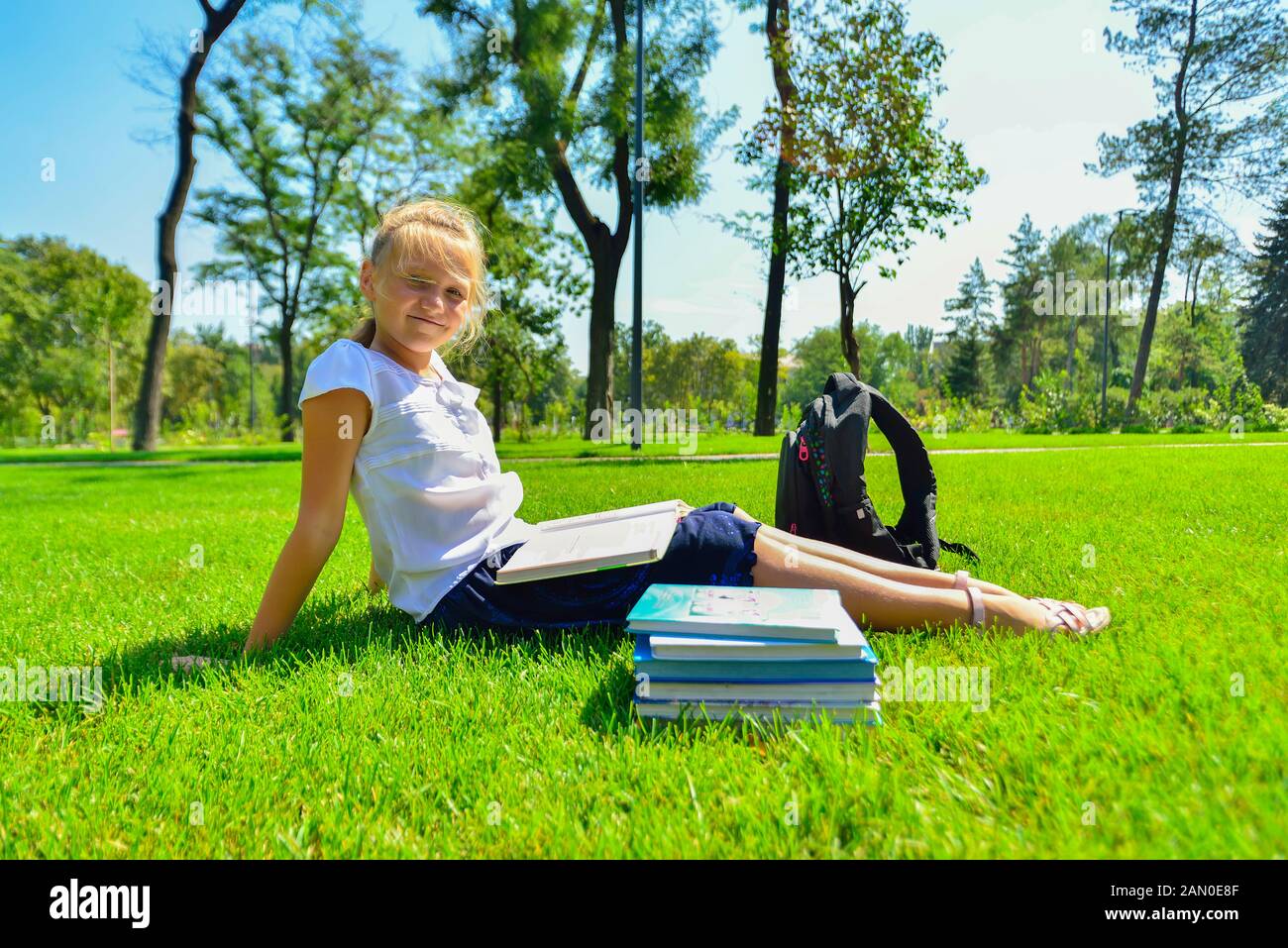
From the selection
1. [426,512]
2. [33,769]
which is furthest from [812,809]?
[33,769]

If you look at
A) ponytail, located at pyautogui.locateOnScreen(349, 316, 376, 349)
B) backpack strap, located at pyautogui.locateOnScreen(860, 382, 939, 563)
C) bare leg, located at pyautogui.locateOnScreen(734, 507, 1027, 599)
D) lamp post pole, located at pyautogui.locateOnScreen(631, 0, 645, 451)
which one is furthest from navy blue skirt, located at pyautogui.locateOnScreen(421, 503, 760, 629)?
lamp post pole, located at pyautogui.locateOnScreen(631, 0, 645, 451)

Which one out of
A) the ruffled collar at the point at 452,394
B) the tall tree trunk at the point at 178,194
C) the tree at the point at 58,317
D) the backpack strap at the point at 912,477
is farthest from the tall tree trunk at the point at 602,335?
the tree at the point at 58,317

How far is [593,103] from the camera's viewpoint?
16156 mm

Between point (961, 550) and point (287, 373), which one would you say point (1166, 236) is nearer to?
point (961, 550)

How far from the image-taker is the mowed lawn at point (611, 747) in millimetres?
1405

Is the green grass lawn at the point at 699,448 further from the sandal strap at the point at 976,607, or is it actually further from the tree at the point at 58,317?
the tree at the point at 58,317

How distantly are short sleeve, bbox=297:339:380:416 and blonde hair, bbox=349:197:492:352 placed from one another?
29 centimetres

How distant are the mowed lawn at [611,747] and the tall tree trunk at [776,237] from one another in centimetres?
1220

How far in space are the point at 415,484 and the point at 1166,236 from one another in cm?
2644

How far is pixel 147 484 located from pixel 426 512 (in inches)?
417

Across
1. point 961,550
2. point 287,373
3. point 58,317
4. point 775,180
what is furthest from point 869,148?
point 58,317
